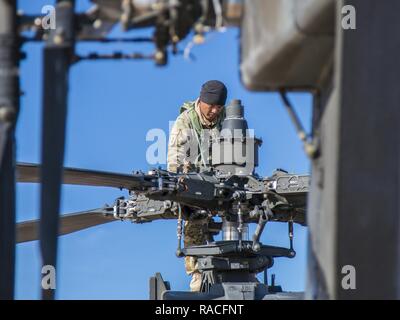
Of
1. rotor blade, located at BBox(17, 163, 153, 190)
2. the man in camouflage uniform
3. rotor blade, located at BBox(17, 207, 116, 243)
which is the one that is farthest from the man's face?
rotor blade, located at BBox(17, 163, 153, 190)

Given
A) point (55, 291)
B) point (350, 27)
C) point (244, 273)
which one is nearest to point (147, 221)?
point (244, 273)

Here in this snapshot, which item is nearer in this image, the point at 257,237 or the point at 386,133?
the point at 386,133

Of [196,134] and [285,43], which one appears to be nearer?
[285,43]

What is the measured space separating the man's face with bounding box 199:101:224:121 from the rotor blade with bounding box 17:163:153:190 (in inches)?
110

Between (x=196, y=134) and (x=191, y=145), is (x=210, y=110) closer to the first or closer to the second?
(x=196, y=134)

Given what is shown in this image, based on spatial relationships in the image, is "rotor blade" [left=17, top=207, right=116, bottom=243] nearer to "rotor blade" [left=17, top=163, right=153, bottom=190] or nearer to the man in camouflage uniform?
the man in camouflage uniform

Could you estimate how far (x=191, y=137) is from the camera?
43.5ft

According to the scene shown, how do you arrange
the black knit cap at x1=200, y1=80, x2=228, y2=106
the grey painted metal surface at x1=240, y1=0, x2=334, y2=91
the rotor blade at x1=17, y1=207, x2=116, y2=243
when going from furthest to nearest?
the black knit cap at x1=200, y1=80, x2=228, y2=106 → the rotor blade at x1=17, y1=207, x2=116, y2=243 → the grey painted metal surface at x1=240, y1=0, x2=334, y2=91

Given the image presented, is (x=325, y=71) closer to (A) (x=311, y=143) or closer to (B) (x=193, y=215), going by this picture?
(A) (x=311, y=143)

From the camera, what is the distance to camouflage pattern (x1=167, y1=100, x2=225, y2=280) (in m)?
12.9

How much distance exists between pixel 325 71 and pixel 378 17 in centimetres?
56

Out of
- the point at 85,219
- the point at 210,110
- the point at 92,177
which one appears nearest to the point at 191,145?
the point at 210,110

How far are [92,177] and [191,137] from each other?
297 cm

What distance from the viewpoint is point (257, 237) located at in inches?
463
